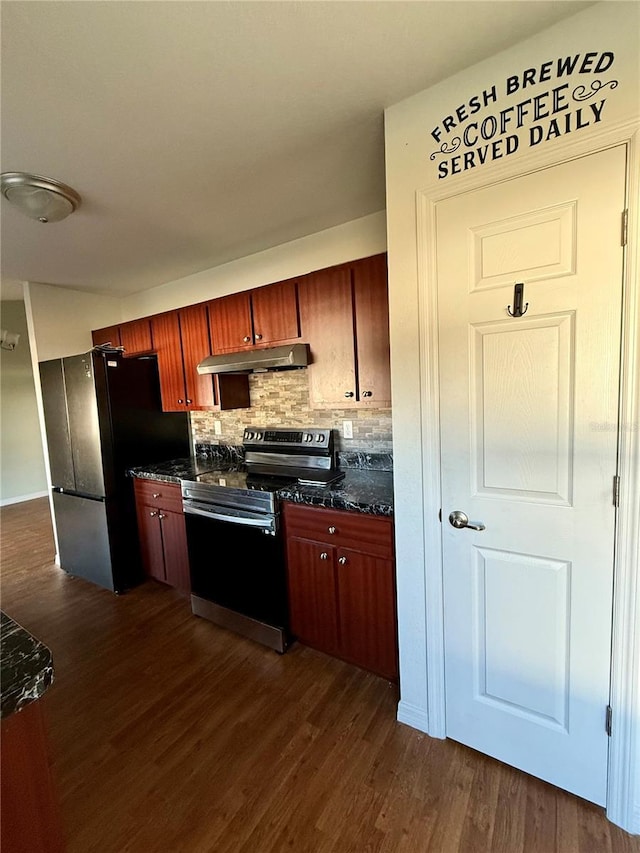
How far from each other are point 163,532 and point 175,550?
0.17 meters

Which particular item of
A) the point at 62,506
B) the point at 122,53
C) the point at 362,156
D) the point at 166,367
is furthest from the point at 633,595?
the point at 62,506

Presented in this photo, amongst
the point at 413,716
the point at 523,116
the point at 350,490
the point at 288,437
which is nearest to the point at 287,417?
the point at 288,437

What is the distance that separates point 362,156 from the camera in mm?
1723

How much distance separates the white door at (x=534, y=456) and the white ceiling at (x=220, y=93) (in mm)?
489

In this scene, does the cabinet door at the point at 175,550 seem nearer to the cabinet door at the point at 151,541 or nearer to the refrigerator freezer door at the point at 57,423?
the cabinet door at the point at 151,541

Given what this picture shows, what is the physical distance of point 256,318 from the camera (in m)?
2.40

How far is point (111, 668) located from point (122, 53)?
2.69 m

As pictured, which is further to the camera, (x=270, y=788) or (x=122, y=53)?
(x=270, y=788)

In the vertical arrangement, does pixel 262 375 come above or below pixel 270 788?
above

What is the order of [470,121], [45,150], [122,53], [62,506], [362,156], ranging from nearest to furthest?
[122,53] < [470,121] < [45,150] < [362,156] < [62,506]

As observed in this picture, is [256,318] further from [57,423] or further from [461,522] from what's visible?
[57,423]

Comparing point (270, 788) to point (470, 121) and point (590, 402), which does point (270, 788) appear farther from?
point (470, 121)

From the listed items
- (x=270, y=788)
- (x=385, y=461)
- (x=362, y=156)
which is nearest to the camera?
(x=270, y=788)

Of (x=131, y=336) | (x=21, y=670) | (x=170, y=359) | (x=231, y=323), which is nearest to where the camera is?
(x=21, y=670)
